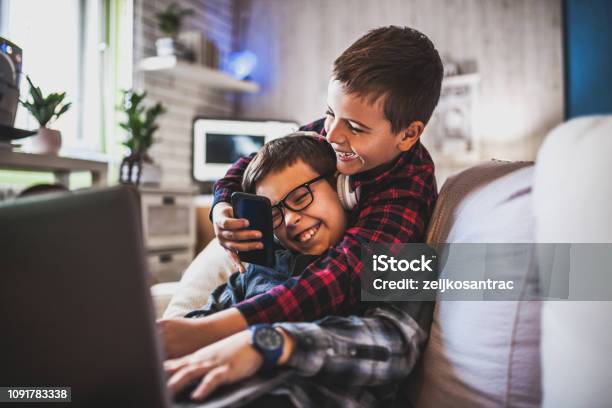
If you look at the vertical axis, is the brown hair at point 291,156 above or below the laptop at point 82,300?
above

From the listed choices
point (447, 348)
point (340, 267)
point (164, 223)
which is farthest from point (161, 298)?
point (164, 223)

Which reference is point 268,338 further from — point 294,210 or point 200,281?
point 200,281

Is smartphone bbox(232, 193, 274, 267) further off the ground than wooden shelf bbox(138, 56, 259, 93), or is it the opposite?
wooden shelf bbox(138, 56, 259, 93)

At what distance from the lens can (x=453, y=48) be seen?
3.59m

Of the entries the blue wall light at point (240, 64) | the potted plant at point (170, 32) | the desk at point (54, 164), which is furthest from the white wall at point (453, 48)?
the desk at point (54, 164)

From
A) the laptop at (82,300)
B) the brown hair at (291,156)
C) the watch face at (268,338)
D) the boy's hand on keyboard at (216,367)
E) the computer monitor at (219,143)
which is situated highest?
the computer monitor at (219,143)

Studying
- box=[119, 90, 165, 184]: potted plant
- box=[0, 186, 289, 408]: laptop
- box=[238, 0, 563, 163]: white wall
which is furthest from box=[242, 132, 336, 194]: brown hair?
box=[238, 0, 563, 163]: white wall

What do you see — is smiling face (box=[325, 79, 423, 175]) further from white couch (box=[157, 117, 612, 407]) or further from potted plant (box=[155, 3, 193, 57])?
potted plant (box=[155, 3, 193, 57])

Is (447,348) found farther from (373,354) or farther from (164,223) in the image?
(164,223)

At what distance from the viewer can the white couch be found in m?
0.58

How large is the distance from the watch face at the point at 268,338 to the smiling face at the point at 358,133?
15.9 inches

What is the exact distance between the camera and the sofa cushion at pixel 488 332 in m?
0.65

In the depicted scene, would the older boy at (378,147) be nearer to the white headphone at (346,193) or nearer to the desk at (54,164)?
the white headphone at (346,193)

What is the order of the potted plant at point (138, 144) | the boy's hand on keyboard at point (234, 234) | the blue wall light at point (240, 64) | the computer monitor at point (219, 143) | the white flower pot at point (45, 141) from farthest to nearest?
the blue wall light at point (240, 64)
the computer monitor at point (219, 143)
the potted plant at point (138, 144)
the white flower pot at point (45, 141)
the boy's hand on keyboard at point (234, 234)
